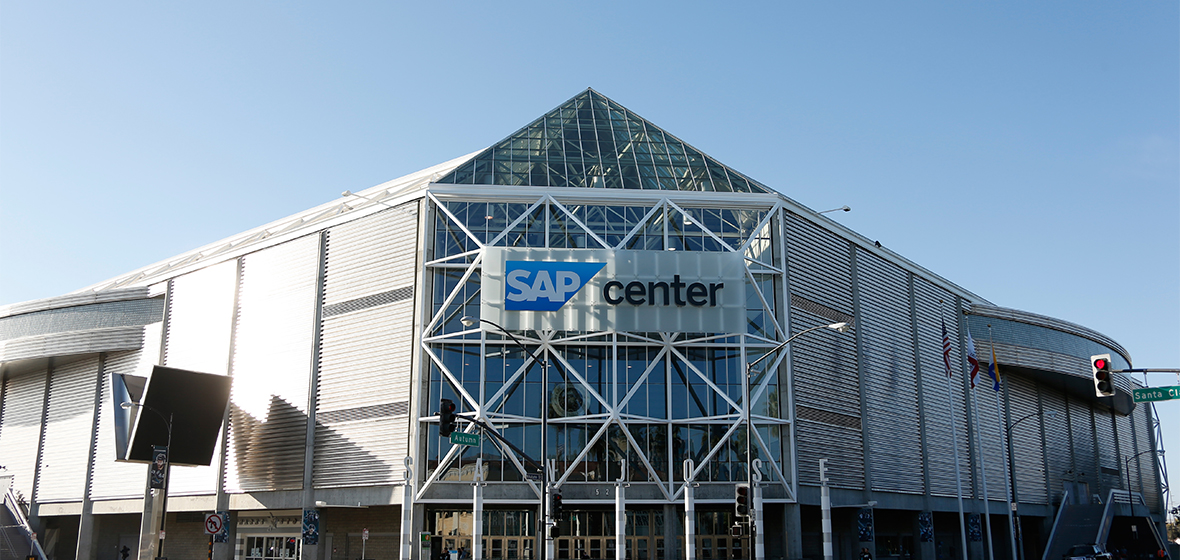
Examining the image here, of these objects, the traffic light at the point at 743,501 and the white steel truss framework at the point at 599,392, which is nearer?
the traffic light at the point at 743,501

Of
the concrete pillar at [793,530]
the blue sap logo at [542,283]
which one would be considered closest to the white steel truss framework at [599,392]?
the concrete pillar at [793,530]

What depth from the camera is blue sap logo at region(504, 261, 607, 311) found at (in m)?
47.0

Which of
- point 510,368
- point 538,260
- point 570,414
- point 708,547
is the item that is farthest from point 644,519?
point 538,260

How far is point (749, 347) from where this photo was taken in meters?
50.0

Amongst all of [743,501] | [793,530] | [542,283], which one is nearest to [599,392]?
[542,283]

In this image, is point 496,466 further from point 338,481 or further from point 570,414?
point 338,481

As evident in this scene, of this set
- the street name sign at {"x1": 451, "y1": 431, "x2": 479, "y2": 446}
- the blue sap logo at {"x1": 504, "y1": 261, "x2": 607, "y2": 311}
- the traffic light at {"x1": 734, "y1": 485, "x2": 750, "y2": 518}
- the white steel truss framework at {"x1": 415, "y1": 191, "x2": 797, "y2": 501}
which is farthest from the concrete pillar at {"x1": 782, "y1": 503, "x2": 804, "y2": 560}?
the street name sign at {"x1": 451, "y1": 431, "x2": 479, "y2": 446}

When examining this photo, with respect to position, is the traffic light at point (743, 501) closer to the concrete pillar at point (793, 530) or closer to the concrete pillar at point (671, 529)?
the concrete pillar at point (671, 529)

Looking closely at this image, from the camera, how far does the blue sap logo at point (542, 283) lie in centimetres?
4700

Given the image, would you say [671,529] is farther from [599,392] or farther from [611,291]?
[611,291]

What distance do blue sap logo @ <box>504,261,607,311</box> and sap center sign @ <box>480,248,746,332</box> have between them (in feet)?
0.17

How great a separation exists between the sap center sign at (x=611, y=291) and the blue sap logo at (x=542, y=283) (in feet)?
0.17

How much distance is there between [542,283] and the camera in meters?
47.3

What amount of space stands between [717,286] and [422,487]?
18.1 meters
